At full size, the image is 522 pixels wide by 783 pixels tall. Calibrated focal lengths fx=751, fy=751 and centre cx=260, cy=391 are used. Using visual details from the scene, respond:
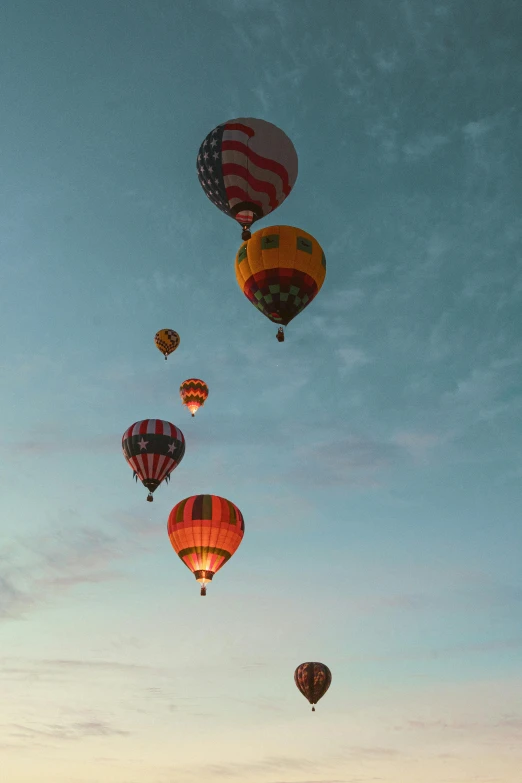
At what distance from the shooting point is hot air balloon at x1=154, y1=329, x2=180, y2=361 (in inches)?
2066

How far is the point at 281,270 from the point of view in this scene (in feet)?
97.0

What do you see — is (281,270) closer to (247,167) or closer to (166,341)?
(247,167)

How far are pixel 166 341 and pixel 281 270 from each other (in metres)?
24.2

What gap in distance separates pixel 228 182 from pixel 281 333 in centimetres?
613

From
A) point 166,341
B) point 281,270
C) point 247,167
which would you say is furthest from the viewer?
point 166,341

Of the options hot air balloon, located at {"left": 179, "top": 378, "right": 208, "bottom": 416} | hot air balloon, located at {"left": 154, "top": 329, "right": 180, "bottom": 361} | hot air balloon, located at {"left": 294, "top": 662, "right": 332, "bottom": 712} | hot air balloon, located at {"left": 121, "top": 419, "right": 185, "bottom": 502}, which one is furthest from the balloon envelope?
hot air balloon, located at {"left": 294, "top": 662, "right": 332, "bottom": 712}

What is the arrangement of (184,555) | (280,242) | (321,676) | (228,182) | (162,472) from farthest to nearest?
(321,676), (162,472), (184,555), (280,242), (228,182)

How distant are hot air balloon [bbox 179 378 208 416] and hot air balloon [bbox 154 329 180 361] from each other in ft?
8.50

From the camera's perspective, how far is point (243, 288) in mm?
30844

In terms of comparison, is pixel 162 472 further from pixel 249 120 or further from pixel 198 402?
pixel 249 120

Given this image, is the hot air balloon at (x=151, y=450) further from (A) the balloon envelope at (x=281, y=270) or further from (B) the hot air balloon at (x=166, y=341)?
(B) the hot air balloon at (x=166, y=341)

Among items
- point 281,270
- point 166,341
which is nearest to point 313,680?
point 166,341

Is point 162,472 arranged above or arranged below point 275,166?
below

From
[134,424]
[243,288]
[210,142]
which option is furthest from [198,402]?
[210,142]
